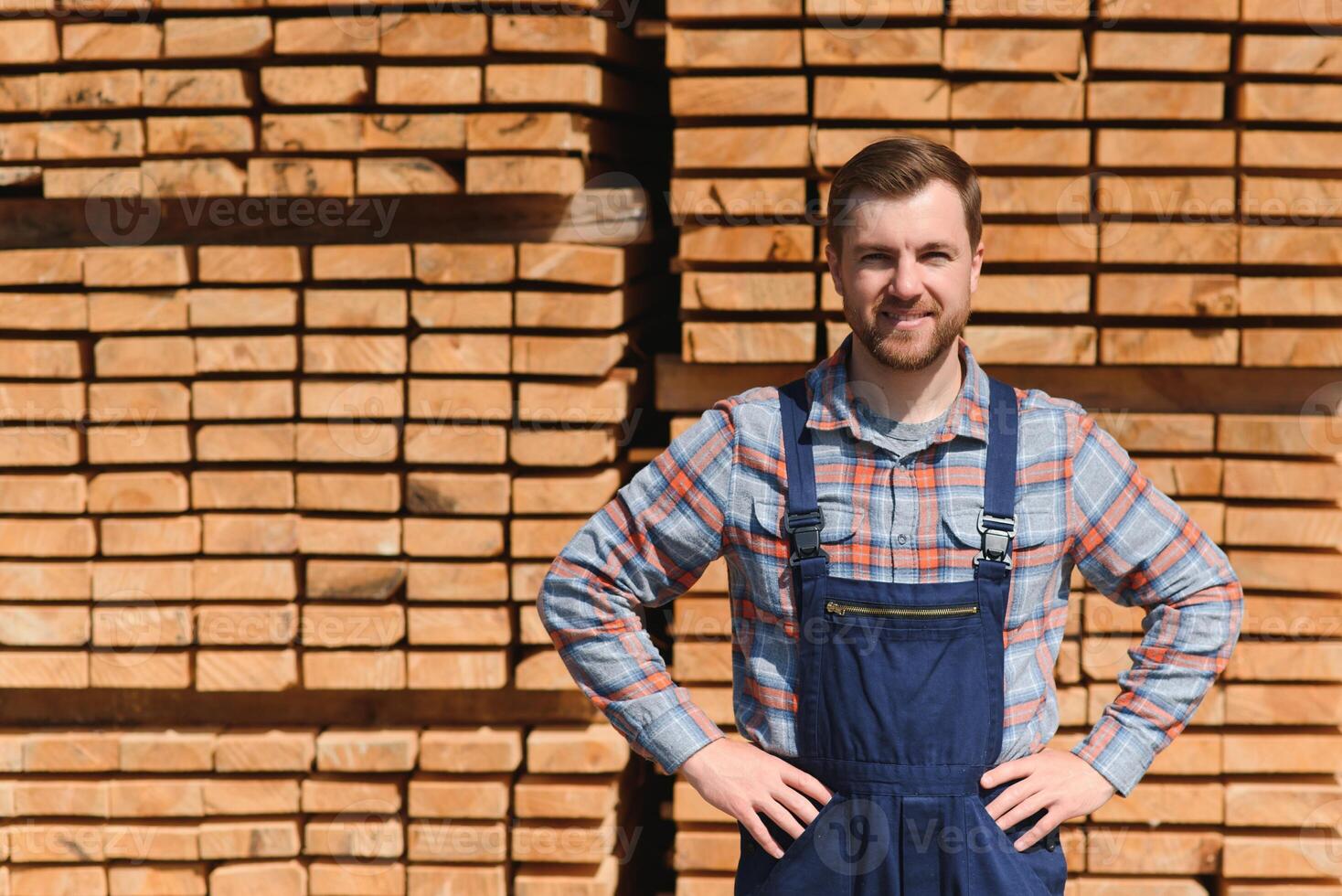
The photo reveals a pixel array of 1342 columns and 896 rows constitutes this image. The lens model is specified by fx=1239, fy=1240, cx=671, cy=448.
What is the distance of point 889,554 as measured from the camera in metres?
1.98

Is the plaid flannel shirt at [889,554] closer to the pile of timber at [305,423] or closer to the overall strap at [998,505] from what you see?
the overall strap at [998,505]

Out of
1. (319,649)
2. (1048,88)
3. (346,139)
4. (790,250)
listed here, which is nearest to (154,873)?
(319,649)

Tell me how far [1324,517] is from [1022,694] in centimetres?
169

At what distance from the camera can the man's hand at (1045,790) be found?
1.97 m

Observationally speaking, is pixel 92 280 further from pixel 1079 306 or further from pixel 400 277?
pixel 1079 306

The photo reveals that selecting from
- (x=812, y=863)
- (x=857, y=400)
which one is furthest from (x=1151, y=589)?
(x=812, y=863)

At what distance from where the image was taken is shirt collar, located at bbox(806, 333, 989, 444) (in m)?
2.02

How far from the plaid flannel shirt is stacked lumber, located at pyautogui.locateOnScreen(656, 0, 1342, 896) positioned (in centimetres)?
120

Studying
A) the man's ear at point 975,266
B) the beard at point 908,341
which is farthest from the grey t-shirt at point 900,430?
the man's ear at point 975,266

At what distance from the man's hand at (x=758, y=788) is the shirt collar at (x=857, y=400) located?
1.79 feet

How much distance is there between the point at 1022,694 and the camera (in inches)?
79.2

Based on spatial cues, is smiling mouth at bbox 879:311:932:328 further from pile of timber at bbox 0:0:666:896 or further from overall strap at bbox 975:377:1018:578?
pile of timber at bbox 0:0:666:896

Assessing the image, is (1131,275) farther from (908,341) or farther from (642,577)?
(642,577)

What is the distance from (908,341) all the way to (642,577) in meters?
0.60
